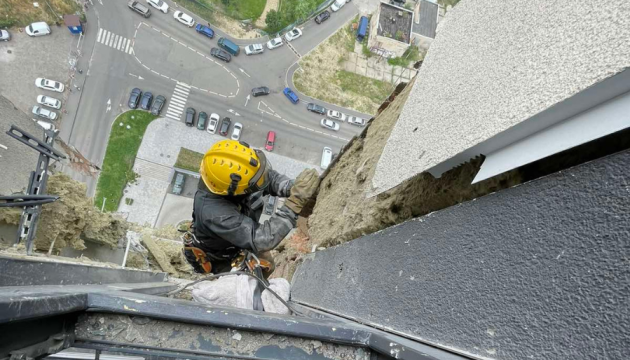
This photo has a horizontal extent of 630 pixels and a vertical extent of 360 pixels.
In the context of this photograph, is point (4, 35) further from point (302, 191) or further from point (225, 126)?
point (302, 191)

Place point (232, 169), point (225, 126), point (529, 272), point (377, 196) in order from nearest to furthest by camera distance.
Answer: point (529, 272), point (377, 196), point (232, 169), point (225, 126)

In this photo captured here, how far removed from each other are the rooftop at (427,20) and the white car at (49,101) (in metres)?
16.6

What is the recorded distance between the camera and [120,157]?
16469 mm

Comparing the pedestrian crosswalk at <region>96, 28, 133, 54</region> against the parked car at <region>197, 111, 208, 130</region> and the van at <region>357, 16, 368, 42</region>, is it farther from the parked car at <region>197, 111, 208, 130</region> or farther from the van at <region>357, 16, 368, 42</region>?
the van at <region>357, 16, 368, 42</region>

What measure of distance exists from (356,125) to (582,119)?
18.0 metres

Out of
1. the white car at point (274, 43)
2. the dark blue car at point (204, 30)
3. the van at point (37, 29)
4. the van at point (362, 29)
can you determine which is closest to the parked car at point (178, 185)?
the dark blue car at point (204, 30)

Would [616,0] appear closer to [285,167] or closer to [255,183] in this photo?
[255,183]

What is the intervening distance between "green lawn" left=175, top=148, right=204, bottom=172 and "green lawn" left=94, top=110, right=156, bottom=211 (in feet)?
5.90

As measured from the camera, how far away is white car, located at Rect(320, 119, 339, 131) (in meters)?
18.6

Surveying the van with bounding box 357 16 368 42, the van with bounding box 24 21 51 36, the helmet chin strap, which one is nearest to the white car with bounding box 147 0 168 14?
the van with bounding box 24 21 51 36

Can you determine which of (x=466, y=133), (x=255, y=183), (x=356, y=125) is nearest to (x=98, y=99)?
(x=356, y=125)

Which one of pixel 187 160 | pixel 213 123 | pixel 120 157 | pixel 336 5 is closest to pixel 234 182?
pixel 187 160

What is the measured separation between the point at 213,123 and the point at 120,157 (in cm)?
417

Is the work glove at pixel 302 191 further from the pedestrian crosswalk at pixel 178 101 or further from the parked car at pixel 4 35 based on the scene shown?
the parked car at pixel 4 35
